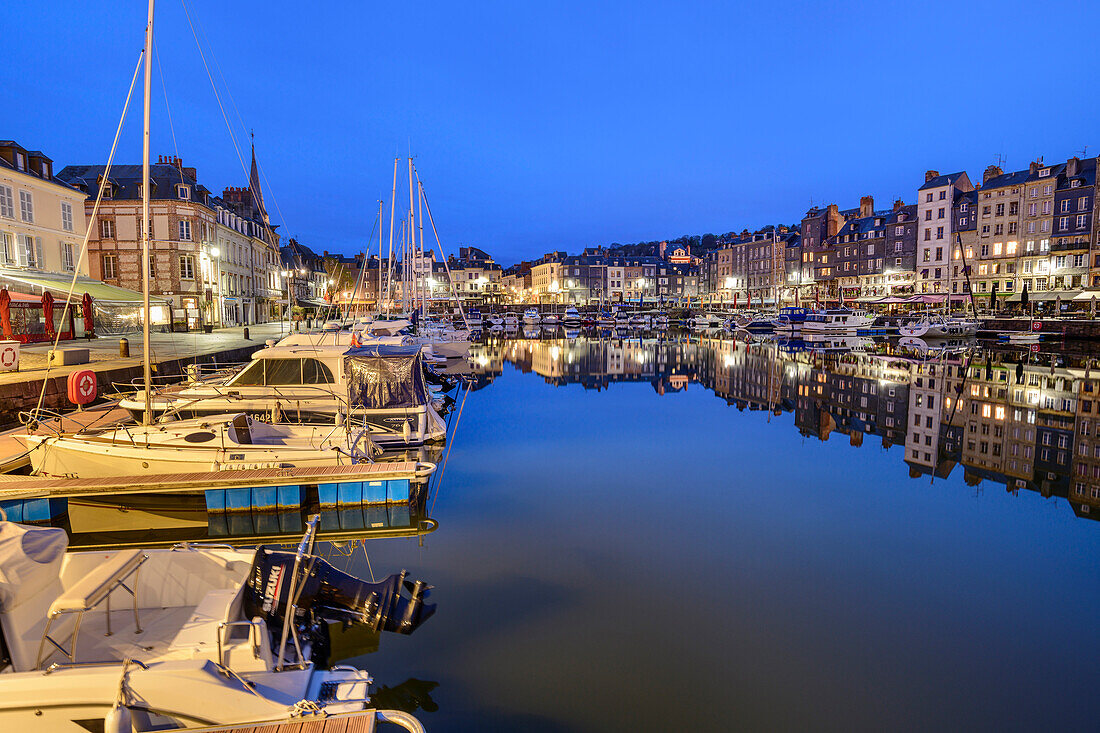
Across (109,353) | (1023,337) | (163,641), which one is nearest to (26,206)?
(109,353)

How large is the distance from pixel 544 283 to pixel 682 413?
393 feet

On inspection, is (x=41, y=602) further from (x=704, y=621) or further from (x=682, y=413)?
(x=682, y=413)

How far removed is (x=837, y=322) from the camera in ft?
225

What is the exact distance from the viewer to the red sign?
1418cm

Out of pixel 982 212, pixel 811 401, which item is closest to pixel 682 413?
pixel 811 401

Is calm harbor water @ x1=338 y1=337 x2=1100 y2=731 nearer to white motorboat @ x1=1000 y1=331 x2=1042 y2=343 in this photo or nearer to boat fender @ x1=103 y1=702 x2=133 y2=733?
boat fender @ x1=103 y1=702 x2=133 y2=733

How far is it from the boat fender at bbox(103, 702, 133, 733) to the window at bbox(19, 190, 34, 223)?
40991mm

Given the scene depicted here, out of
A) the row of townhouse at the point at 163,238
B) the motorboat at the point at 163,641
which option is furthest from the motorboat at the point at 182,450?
the row of townhouse at the point at 163,238

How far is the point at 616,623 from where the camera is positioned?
27.4 ft

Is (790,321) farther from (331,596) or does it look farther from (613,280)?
(331,596)

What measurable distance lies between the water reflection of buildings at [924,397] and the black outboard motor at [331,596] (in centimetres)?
1398

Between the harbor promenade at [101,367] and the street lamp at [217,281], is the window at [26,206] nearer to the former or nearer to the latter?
the harbor promenade at [101,367]

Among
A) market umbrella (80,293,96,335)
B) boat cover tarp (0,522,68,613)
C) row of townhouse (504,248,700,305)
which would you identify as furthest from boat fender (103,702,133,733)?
row of townhouse (504,248,700,305)

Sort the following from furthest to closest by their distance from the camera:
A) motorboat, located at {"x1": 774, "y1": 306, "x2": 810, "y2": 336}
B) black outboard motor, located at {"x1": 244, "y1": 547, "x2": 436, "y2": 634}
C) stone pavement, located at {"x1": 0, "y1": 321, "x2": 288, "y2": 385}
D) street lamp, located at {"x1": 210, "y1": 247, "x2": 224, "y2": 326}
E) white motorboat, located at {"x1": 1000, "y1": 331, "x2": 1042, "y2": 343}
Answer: motorboat, located at {"x1": 774, "y1": 306, "x2": 810, "y2": 336} < white motorboat, located at {"x1": 1000, "y1": 331, "x2": 1042, "y2": 343} < street lamp, located at {"x1": 210, "y1": 247, "x2": 224, "y2": 326} < stone pavement, located at {"x1": 0, "y1": 321, "x2": 288, "y2": 385} < black outboard motor, located at {"x1": 244, "y1": 547, "x2": 436, "y2": 634}
